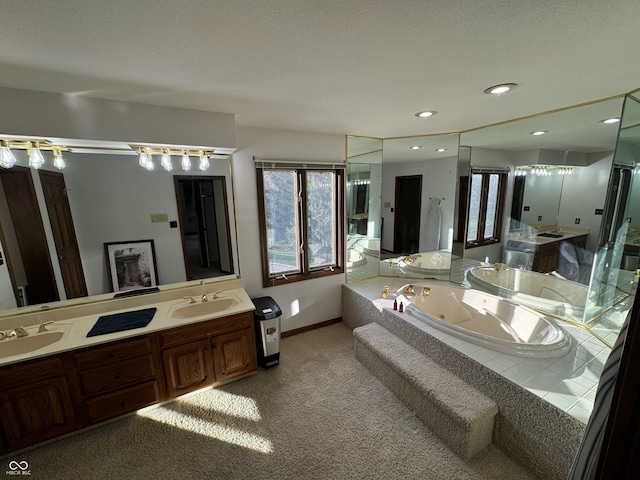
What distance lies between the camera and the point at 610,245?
85.4 inches

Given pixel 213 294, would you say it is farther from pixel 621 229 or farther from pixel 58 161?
pixel 621 229

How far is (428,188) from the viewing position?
153 inches

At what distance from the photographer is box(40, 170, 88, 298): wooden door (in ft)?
6.53

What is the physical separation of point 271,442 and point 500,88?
2818 millimetres

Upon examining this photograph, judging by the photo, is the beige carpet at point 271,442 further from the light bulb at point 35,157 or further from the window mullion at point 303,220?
the light bulb at point 35,157

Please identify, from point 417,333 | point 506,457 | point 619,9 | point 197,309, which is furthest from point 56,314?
point 619,9

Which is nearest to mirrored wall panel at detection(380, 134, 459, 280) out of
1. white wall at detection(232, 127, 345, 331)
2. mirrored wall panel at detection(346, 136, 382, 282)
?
mirrored wall panel at detection(346, 136, 382, 282)

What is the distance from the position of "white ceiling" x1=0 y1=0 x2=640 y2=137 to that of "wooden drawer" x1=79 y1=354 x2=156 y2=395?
6.09 ft

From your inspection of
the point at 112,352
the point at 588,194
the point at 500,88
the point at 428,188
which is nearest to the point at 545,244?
the point at 588,194

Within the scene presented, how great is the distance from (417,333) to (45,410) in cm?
279

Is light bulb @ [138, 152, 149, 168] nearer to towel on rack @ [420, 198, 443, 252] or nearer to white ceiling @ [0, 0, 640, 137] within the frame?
white ceiling @ [0, 0, 640, 137]

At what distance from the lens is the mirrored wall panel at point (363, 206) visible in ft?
10.6

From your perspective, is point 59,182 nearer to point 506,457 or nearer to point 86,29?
point 86,29

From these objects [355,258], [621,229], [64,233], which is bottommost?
[355,258]
